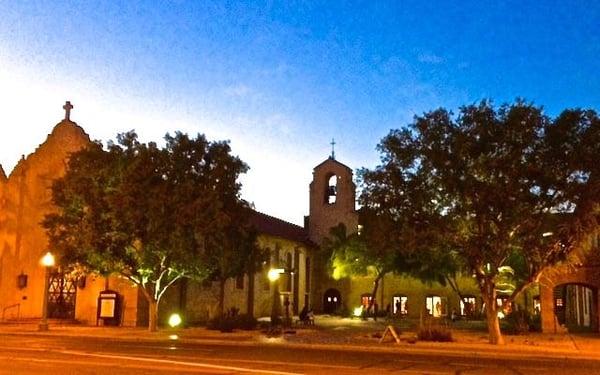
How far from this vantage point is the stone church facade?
3803 cm

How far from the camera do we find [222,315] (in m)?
36.2

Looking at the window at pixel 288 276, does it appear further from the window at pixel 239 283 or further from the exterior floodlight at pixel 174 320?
the exterior floodlight at pixel 174 320

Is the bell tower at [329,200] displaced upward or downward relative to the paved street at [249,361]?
upward

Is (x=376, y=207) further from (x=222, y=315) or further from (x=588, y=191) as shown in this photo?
(x=222, y=315)

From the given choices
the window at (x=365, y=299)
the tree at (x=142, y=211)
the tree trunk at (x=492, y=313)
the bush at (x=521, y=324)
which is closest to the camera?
the tree trunk at (x=492, y=313)

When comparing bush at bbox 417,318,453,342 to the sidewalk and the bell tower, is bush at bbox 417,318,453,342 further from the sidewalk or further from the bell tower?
the bell tower

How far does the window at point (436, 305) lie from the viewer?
58969mm

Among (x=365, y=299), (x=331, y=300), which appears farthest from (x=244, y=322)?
(x=331, y=300)

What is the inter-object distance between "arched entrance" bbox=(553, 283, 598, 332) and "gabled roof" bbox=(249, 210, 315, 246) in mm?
21964

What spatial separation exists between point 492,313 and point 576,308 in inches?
1003

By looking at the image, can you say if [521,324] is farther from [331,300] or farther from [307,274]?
[307,274]

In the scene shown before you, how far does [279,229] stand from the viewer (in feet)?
A: 198

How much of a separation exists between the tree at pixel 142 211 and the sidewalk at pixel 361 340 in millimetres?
2907

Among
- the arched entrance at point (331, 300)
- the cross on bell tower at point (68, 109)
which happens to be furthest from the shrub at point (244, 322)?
the arched entrance at point (331, 300)
